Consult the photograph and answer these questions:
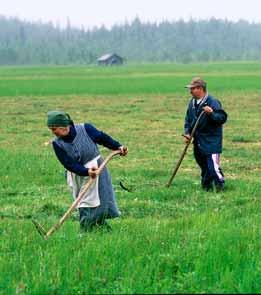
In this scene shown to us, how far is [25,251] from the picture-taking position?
6.35 meters

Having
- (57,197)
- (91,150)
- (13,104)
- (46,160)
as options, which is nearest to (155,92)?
(13,104)

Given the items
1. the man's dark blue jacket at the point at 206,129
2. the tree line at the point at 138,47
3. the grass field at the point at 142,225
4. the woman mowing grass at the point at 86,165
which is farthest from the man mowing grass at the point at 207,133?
the tree line at the point at 138,47

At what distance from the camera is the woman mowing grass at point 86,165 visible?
23.1ft

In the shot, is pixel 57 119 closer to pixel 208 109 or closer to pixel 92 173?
pixel 92 173

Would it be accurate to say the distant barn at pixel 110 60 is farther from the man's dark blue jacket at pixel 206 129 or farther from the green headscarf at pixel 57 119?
the green headscarf at pixel 57 119

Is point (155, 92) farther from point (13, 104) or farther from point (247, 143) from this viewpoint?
point (247, 143)

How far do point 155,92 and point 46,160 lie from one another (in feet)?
90.5

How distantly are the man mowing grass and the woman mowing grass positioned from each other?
3.44 meters

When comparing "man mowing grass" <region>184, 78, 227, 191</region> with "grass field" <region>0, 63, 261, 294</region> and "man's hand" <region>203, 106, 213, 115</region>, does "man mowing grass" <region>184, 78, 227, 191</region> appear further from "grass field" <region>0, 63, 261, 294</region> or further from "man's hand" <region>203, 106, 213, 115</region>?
"grass field" <region>0, 63, 261, 294</region>

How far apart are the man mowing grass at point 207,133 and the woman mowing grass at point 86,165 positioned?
3.44m

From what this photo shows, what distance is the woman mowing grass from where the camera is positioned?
7.05 m

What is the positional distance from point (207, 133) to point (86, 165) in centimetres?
394

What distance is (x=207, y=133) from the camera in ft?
35.3

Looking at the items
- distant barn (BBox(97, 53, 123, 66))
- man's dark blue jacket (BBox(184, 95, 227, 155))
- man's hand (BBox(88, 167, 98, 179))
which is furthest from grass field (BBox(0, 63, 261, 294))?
distant barn (BBox(97, 53, 123, 66))
